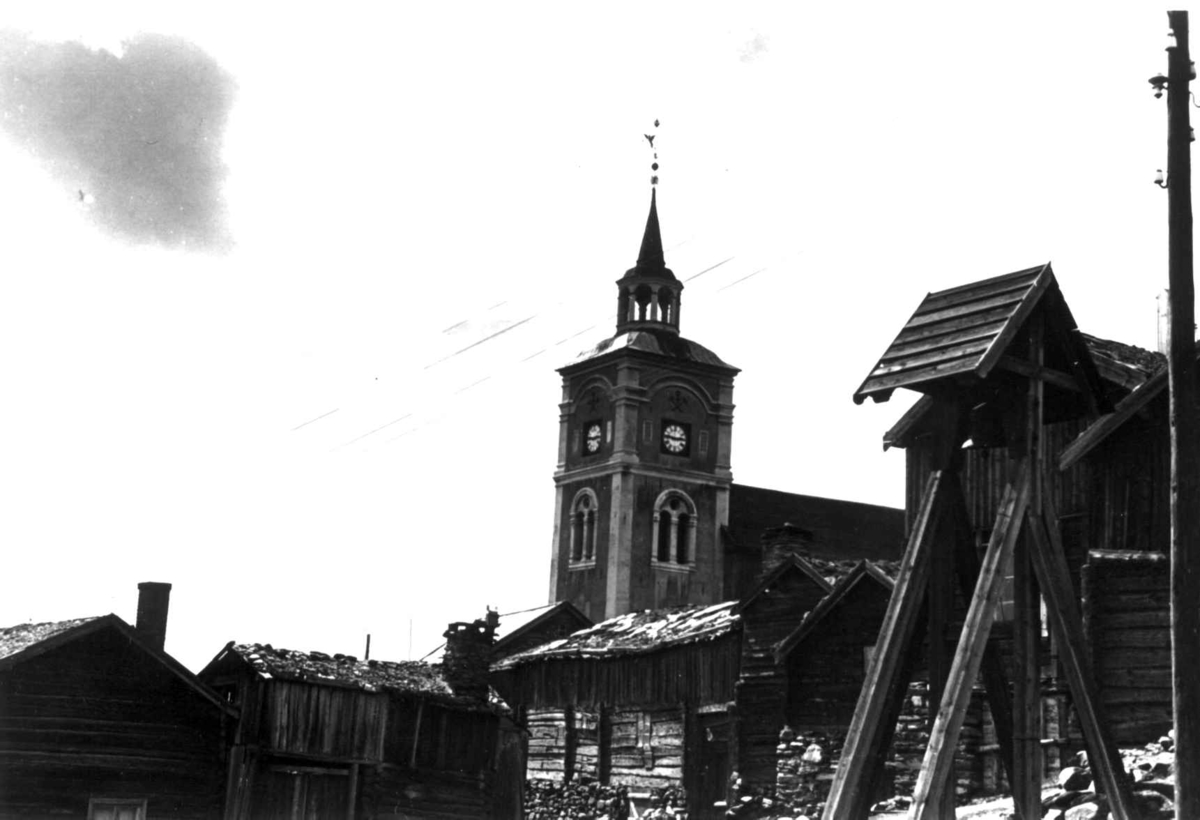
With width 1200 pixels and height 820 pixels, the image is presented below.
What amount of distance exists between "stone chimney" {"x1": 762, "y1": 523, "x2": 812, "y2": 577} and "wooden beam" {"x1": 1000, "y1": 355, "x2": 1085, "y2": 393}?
21300mm

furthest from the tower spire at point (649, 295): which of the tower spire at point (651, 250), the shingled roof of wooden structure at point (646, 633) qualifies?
the shingled roof of wooden structure at point (646, 633)

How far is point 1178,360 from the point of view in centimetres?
1391

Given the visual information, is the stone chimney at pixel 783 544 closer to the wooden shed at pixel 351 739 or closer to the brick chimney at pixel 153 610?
the wooden shed at pixel 351 739

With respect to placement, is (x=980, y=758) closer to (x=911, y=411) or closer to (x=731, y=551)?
(x=911, y=411)

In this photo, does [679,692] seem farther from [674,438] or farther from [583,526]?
[674,438]

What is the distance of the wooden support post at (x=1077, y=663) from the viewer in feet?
39.4

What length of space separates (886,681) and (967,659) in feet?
2.73

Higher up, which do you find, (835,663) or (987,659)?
(835,663)

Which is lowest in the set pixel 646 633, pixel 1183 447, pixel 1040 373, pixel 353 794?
pixel 353 794

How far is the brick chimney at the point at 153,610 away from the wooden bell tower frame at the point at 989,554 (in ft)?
70.2

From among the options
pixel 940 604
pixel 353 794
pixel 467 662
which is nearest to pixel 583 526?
pixel 467 662

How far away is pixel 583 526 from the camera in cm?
7319

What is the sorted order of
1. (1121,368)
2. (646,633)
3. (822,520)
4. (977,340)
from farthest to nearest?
(822,520), (646,633), (1121,368), (977,340)

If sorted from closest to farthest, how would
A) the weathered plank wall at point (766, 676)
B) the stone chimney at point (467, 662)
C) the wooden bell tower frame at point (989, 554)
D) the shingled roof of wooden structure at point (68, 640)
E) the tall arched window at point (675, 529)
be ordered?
the wooden bell tower frame at point (989, 554), the shingled roof of wooden structure at point (68, 640), the weathered plank wall at point (766, 676), the stone chimney at point (467, 662), the tall arched window at point (675, 529)
